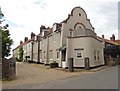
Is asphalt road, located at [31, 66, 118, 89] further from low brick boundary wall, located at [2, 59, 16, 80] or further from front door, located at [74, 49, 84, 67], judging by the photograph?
front door, located at [74, 49, 84, 67]

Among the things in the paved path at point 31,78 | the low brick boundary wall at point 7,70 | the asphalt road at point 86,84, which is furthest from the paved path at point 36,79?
the low brick boundary wall at point 7,70

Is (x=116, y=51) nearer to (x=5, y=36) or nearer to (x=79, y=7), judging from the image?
(x=79, y=7)

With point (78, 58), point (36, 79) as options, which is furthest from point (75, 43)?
point (36, 79)

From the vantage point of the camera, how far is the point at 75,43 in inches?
1438

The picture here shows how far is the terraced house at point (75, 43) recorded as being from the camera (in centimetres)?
3591

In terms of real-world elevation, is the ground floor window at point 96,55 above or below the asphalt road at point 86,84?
above

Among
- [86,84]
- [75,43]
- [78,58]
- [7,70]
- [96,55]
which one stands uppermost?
[75,43]

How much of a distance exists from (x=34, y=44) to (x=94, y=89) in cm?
4904

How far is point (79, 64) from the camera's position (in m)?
36.1

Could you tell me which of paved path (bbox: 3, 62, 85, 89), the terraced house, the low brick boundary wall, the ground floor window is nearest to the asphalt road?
A: paved path (bbox: 3, 62, 85, 89)

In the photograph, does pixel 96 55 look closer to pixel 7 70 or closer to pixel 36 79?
pixel 36 79

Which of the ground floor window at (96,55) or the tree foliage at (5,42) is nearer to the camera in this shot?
the tree foliage at (5,42)

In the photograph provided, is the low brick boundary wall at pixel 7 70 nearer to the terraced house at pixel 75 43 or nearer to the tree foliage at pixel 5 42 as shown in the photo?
the tree foliage at pixel 5 42

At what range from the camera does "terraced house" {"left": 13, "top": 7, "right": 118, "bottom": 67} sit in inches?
1414
